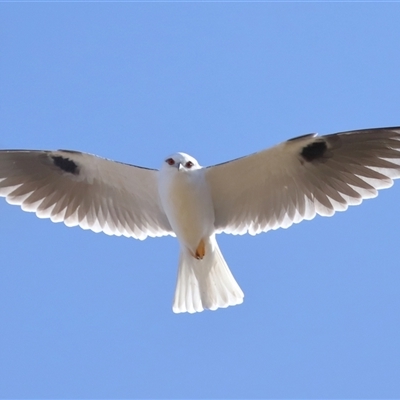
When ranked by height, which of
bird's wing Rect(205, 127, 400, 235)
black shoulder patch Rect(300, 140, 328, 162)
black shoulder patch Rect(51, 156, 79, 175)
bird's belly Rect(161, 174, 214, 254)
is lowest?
bird's belly Rect(161, 174, 214, 254)

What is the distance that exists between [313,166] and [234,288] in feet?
5.10

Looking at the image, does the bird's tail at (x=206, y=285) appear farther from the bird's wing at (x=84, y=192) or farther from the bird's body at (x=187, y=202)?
the bird's wing at (x=84, y=192)

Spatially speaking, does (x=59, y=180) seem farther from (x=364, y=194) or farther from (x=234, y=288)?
(x=364, y=194)

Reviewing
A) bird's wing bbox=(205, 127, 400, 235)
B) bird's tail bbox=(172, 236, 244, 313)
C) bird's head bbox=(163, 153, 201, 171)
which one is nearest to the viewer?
bird's head bbox=(163, 153, 201, 171)

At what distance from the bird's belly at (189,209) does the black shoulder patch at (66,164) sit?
1083 mm

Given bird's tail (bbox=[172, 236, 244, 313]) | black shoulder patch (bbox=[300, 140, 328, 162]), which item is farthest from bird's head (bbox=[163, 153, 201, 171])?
black shoulder patch (bbox=[300, 140, 328, 162])

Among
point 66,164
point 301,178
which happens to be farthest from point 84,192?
point 301,178

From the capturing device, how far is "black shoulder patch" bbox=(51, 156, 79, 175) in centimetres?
1177

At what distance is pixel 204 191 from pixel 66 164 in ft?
5.04

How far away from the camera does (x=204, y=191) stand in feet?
37.4

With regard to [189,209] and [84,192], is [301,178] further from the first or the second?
[84,192]

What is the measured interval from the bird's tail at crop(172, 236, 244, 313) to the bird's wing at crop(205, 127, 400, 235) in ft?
1.36

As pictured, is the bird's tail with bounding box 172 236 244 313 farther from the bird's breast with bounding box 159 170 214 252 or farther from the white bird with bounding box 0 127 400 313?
the bird's breast with bounding box 159 170 214 252

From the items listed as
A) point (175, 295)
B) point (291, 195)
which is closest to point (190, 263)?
point (175, 295)
